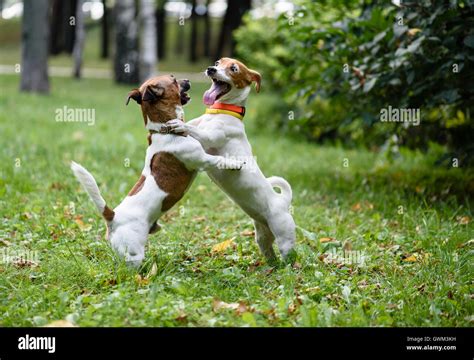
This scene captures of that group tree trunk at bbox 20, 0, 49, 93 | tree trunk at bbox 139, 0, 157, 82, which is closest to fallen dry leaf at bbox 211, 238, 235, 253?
tree trunk at bbox 20, 0, 49, 93

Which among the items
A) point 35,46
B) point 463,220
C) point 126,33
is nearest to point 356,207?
point 463,220

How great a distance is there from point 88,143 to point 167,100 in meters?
5.81

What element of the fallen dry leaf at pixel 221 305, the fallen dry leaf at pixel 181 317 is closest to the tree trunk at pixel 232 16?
the fallen dry leaf at pixel 221 305

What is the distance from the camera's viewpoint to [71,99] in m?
16.1

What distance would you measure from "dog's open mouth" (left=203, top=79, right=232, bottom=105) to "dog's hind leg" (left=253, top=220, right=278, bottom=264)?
0.99 m

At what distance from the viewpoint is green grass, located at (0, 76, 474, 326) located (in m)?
3.77

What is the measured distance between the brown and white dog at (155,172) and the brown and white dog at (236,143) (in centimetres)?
15

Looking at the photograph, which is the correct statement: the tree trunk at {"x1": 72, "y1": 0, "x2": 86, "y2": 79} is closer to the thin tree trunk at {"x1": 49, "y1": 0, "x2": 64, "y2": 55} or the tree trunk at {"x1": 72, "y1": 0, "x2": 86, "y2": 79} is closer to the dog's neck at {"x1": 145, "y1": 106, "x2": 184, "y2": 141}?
the thin tree trunk at {"x1": 49, "y1": 0, "x2": 64, "y2": 55}

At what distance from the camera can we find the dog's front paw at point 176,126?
13.5 feet

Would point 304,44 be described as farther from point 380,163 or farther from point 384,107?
point 380,163

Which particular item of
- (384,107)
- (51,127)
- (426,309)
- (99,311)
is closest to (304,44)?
(384,107)

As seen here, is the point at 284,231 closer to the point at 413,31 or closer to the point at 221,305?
the point at 221,305

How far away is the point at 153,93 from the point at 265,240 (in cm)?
144
